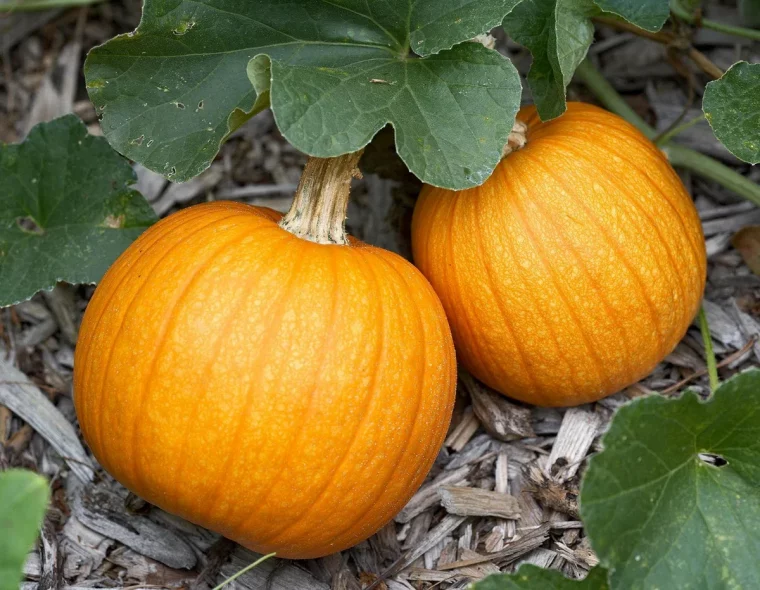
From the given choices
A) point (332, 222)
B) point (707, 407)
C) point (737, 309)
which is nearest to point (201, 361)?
point (332, 222)

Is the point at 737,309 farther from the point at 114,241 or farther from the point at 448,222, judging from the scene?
the point at 114,241

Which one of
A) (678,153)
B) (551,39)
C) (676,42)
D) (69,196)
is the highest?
(551,39)

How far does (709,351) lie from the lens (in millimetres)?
2412

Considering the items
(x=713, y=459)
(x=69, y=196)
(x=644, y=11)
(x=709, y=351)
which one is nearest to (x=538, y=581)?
(x=713, y=459)

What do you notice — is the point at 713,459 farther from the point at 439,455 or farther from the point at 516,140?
the point at 516,140

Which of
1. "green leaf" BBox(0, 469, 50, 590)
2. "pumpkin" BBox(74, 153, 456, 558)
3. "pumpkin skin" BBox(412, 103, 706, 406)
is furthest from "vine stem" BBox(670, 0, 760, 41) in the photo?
"green leaf" BBox(0, 469, 50, 590)

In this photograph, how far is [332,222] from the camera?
211cm

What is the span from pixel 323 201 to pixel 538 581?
1034 mm

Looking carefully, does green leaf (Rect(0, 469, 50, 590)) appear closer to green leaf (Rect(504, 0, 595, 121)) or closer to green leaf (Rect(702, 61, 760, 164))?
green leaf (Rect(504, 0, 595, 121))

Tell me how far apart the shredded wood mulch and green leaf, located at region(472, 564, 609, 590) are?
32 centimetres

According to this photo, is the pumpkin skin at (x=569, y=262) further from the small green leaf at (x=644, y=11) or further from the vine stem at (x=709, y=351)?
the small green leaf at (x=644, y=11)

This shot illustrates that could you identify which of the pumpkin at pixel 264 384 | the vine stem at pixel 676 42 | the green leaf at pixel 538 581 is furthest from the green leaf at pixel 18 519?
the vine stem at pixel 676 42

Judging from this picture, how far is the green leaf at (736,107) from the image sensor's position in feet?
6.75

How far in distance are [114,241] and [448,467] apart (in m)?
1.21
